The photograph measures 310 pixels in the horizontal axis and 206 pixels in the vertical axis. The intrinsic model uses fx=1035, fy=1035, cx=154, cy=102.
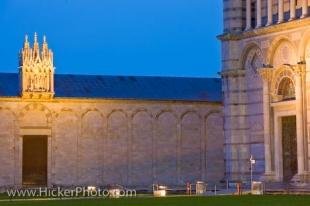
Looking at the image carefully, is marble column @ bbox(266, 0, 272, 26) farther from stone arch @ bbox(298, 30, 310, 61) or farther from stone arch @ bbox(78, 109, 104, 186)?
stone arch @ bbox(78, 109, 104, 186)

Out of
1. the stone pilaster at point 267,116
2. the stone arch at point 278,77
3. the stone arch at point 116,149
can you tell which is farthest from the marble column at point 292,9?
the stone arch at point 116,149

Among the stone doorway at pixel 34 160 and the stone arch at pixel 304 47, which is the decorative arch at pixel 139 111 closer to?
the stone doorway at pixel 34 160

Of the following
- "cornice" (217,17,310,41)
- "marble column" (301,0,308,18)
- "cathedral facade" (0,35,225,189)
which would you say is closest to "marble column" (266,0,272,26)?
"cornice" (217,17,310,41)

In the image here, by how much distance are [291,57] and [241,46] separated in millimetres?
4125

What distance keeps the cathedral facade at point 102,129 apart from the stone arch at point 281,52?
1320cm

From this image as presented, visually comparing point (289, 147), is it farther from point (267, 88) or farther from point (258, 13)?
point (258, 13)

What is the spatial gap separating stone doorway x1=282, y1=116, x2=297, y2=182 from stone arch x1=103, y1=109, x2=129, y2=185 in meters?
13.9

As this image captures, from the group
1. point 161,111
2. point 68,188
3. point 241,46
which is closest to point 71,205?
point 241,46

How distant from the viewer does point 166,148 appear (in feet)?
206

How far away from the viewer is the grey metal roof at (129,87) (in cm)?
6216

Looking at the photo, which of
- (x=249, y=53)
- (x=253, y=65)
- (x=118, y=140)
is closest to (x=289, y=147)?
(x=253, y=65)

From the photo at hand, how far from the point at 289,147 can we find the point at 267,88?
312 centimetres

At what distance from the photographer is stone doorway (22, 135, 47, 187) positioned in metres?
59.6

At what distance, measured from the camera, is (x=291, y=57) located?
163 ft
